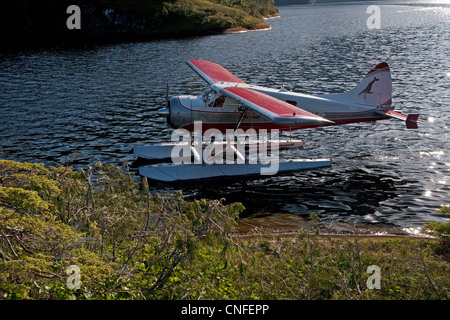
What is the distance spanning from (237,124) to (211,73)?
168 inches

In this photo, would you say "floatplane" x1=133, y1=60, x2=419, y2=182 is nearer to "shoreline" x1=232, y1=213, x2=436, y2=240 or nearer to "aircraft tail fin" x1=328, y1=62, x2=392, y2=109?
"aircraft tail fin" x1=328, y1=62, x2=392, y2=109

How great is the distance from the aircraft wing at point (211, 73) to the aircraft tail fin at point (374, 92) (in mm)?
5041

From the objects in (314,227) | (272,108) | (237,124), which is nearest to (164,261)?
(314,227)

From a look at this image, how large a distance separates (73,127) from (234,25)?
5891 cm

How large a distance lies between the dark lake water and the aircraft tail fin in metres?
2.31

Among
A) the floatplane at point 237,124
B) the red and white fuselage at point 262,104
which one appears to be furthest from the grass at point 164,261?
the red and white fuselage at point 262,104

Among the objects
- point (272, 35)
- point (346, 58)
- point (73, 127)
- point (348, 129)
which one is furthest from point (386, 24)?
point (73, 127)

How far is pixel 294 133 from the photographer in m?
24.1

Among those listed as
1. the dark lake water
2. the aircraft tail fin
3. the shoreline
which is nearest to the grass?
the shoreline

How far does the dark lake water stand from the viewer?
55.8 ft

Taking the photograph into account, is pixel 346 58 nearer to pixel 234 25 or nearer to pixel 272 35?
pixel 272 35

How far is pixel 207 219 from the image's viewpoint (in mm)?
8680

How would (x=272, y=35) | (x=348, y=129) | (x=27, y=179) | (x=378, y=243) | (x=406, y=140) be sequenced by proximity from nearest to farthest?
(x=27, y=179), (x=378, y=243), (x=406, y=140), (x=348, y=129), (x=272, y=35)

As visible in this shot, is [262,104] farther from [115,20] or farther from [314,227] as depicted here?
[115,20]
